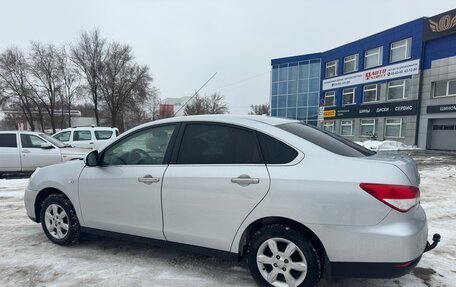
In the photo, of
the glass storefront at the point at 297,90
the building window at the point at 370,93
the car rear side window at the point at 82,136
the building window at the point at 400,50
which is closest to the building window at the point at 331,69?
the glass storefront at the point at 297,90

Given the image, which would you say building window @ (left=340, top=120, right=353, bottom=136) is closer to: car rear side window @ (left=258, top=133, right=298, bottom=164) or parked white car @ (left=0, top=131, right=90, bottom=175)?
parked white car @ (left=0, top=131, right=90, bottom=175)

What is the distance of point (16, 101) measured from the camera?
37.6 meters

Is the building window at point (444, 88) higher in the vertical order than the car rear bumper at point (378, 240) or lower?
higher

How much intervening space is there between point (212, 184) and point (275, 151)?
0.69 meters

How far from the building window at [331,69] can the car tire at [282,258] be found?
34.6 meters

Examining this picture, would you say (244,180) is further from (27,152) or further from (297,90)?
(297,90)

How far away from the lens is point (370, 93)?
30.0 meters

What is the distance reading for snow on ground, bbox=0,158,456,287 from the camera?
124 inches

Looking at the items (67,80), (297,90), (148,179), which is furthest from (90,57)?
(148,179)

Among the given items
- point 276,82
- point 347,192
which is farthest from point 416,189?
point 276,82

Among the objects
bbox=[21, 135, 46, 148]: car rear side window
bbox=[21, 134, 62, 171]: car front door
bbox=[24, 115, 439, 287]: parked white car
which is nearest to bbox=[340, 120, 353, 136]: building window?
bbox=[21, 134, 62, 171]: car front door

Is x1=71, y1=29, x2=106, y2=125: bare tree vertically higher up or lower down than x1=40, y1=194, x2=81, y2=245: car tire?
higher up

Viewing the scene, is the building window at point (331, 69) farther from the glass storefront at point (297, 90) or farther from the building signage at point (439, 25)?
the building signage at point (439, 25)

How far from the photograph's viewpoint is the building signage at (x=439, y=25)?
22.3 m
